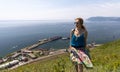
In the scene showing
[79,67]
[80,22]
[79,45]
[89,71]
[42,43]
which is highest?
[80,22]

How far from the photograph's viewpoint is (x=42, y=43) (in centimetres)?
12656

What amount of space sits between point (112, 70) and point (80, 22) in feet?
7.73

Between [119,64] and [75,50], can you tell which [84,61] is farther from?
[119,64]

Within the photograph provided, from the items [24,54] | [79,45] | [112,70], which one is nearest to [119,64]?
[112,70]

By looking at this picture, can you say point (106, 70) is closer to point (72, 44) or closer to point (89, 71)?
point (89, 71)

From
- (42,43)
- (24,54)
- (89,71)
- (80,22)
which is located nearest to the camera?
(80,22)

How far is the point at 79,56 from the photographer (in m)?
7.37

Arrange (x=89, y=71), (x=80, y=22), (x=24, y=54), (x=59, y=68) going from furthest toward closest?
1. (x=24, y=54)
2. (x=89, y=71)
3. (x=59, y=68)
4. (x=80, y=22)

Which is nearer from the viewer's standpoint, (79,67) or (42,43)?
(79,67)

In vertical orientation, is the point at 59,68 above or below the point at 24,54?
above

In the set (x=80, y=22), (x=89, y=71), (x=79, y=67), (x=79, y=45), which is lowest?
(x=89, y=71)

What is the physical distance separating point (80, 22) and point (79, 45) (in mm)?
726

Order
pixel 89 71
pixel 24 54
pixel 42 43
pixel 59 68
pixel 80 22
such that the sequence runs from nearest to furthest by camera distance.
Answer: pixel 80 22, pixel 59 68, pixel 89 71, pixel 24 54, pixel 42 43

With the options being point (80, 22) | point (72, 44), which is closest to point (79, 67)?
point (72, 44)
